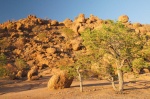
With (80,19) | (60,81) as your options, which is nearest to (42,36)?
(80,19)

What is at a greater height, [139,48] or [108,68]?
[139,48]

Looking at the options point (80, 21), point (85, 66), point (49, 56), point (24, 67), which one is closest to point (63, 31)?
point (80, 21)

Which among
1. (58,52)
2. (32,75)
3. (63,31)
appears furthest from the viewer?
(63,31)

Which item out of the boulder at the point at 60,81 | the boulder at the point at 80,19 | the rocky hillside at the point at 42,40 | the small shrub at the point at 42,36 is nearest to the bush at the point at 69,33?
the rocky hillside at the point at 42,40

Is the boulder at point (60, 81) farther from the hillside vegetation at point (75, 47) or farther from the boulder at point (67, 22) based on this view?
the boulder at point (67, 22)

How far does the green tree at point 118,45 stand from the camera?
21844 mm

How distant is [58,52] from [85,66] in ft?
104

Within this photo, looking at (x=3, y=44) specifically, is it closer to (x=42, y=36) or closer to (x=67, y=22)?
(x=42, y=36)

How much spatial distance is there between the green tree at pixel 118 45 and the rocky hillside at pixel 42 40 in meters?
21.9

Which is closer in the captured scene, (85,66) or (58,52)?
(85,66)

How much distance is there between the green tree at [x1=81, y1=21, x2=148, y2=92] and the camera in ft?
71.7

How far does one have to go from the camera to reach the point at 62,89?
23.3 meters

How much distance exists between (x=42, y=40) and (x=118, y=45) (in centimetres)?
Answer: 4228

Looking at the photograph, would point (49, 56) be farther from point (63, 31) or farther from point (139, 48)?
point (139, 48)
